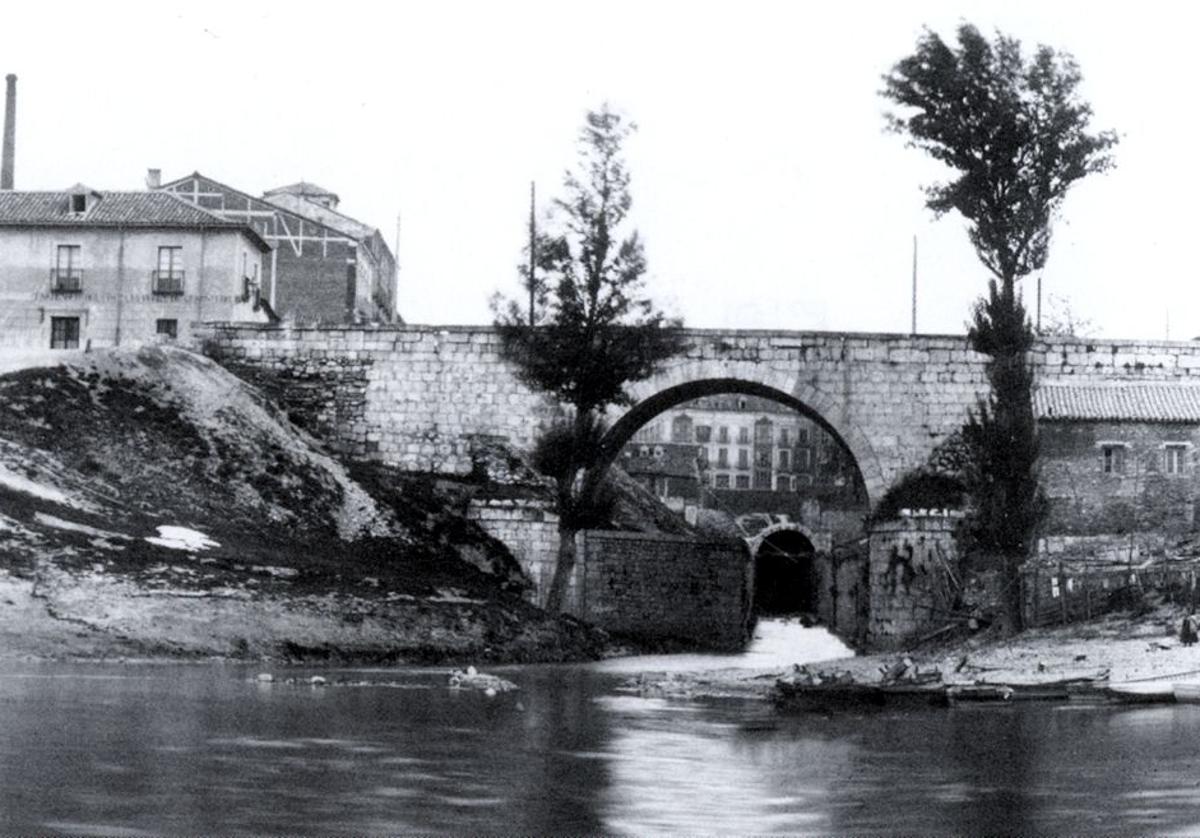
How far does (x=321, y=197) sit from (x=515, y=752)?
6296 cm

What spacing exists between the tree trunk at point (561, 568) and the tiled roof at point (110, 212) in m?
19.0

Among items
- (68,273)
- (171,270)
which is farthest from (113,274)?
(171,270)

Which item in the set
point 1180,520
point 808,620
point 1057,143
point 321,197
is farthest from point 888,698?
point 321,197

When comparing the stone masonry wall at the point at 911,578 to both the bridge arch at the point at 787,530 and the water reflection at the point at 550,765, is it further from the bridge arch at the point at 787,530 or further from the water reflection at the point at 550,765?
the bridge arch at the point at 787,530

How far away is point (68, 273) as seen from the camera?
55594 millimetres

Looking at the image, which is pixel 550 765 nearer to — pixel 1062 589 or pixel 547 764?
pixel 547 764

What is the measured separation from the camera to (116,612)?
2709 centimetres

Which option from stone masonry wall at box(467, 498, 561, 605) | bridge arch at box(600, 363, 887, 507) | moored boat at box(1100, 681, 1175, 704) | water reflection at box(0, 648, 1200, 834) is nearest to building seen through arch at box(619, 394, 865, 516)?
bridge arch at box(600, 363, 887, 507)

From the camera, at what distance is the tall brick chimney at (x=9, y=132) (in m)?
65.8

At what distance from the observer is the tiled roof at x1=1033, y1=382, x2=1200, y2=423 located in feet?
131

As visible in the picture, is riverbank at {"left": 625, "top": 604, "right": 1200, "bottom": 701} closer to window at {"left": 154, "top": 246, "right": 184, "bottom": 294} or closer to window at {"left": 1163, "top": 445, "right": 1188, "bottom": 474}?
window at {"left": 1163, "top": 445, "right": 1188, "bottom": 474}

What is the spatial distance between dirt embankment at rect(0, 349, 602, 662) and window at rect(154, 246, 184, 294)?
13.8 metres

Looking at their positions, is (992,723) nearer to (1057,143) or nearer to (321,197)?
(1057,143)

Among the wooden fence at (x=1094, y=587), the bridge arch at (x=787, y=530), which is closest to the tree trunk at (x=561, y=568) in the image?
the wooden fence at (x=1094, y=587)
